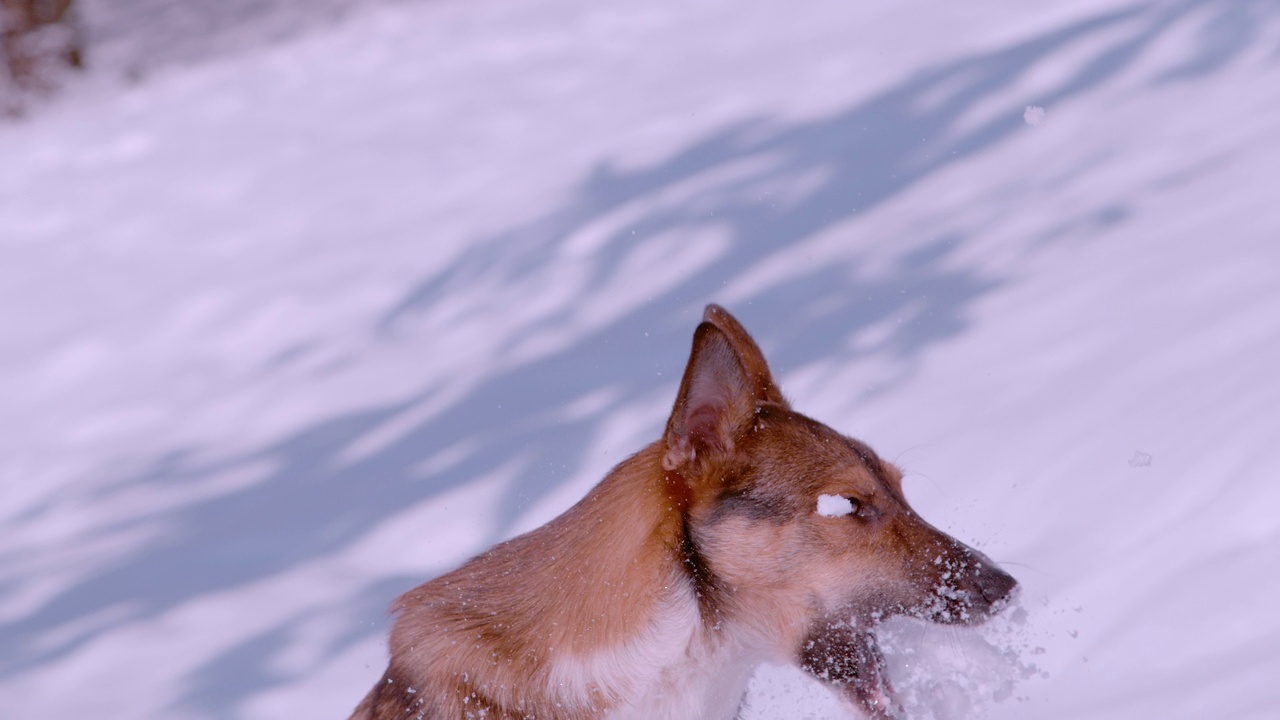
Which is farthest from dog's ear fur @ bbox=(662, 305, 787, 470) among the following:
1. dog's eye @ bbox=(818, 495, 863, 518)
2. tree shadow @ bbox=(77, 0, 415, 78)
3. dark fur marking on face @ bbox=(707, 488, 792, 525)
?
tree shadow @ bbox=(77, 0, 415, 78)

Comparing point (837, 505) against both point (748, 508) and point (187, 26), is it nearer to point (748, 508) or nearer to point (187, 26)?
point (748, 508)

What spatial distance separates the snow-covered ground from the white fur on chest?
25.8 inches

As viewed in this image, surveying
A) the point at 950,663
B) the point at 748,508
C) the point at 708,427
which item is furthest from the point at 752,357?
the point at 950,663

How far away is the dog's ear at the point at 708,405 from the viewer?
12.7ft

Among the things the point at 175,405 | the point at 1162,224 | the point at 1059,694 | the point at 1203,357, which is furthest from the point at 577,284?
the point at 1059,694

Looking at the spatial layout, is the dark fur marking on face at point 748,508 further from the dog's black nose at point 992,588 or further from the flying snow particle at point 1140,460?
the flying snow particle at point 1140,460

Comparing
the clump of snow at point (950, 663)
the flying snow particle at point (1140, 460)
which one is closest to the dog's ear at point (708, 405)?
the clump of snow at point (950, 663)

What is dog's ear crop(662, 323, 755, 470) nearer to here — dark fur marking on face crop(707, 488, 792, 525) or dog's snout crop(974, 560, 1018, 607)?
dark fur marking on face crop(707, 488, 792, 525)

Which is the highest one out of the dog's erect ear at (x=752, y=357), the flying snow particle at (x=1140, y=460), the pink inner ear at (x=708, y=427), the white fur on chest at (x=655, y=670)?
the dog's erect ear at (x=752, y=357)

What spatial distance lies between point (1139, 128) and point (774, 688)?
7695mm

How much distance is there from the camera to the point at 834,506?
4.09 metres

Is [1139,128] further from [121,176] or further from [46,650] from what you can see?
[121,176]

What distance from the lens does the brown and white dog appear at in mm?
3971

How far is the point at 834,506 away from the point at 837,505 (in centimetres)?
1
